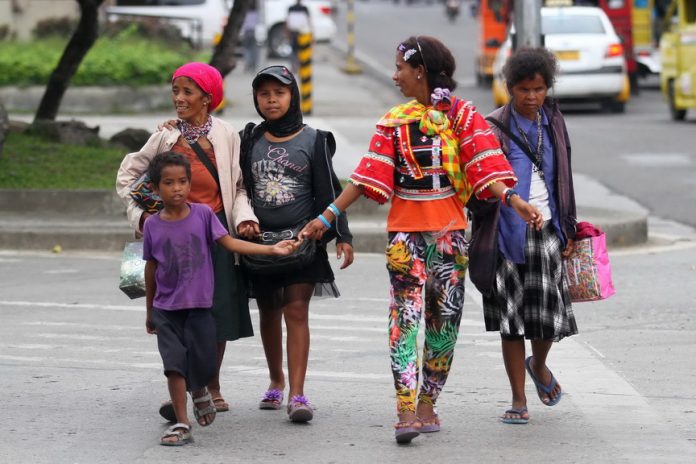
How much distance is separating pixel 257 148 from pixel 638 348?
115 inches

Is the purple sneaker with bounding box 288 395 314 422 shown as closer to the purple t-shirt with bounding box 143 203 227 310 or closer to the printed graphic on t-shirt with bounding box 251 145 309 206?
the purple t-shirt with bounding box 143 203 227 310

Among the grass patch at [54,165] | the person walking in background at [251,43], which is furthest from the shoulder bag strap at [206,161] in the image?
the person walking in background at [251,43]

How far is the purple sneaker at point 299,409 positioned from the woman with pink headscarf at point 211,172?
0.35 metres

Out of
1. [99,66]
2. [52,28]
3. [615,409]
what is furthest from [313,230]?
[52,28]

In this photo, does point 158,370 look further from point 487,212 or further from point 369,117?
point 369,117

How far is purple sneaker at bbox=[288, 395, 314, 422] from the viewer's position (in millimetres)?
6504

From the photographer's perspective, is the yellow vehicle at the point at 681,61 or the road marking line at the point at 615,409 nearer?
the road marking line at the point at 615,409

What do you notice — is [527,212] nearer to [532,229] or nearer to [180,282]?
[532,229]

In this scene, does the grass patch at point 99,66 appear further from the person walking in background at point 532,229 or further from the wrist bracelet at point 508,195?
the wrist bracelet at point 508,195

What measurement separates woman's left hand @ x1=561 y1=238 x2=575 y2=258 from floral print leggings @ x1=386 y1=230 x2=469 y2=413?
0.50 m

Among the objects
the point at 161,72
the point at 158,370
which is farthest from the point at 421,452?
the point at 161,72

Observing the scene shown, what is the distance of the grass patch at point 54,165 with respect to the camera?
569 inches

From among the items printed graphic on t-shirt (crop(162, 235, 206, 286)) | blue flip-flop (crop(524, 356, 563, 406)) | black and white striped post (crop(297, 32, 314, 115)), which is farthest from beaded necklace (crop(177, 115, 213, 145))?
black and white striped post (crop(297, 32, 314, 115))

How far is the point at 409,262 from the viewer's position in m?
6.20
